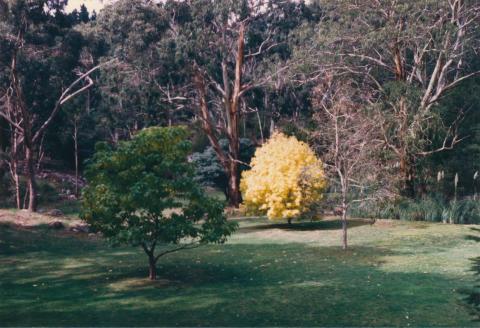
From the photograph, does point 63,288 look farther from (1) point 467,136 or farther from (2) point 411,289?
(1) point 467,136

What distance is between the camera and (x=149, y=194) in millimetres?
12289

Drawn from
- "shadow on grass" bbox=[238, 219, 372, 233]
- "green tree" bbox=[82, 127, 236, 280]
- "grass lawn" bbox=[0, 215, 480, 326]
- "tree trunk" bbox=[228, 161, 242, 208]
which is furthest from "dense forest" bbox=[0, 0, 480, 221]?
"green tree" bbox=[82, 127, 236, 280]

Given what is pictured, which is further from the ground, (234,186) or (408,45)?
(408,45)

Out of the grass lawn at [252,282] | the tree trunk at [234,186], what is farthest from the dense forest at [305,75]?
the grass lawn at [252,282]

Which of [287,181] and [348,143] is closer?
[348,143]

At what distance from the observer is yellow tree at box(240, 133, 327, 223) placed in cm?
2039

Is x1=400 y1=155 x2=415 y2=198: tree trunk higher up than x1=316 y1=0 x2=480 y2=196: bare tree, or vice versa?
x1=316 y1=0 x2=480 y2=196: bare tree

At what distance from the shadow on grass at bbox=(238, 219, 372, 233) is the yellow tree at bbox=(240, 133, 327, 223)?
1429 millimetres

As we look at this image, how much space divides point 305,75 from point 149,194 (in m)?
17.9

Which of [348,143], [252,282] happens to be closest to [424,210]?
[348,143]

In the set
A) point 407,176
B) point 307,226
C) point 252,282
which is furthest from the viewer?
point 407,176

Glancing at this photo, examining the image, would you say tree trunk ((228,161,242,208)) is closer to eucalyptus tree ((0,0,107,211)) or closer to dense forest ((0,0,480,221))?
dense forest ((0,0,480,221))

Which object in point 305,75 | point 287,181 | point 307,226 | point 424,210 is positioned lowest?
point 307,226

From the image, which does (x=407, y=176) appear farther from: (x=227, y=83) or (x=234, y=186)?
(x=227, y=83)
